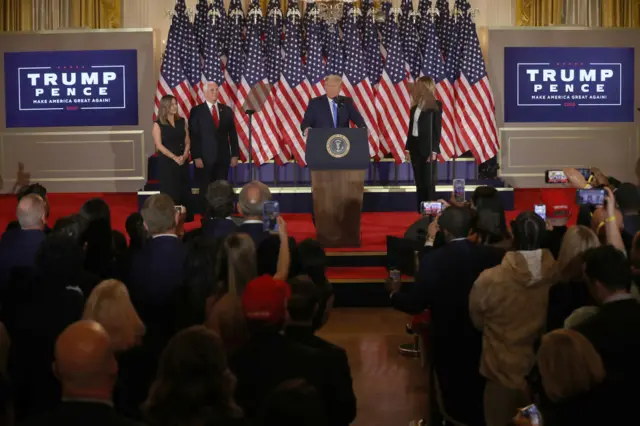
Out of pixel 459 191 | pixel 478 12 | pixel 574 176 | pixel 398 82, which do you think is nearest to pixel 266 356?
pixel 574 176

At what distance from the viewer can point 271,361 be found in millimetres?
3324

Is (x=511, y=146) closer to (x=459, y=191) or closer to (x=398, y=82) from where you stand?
(x=398, y=82)

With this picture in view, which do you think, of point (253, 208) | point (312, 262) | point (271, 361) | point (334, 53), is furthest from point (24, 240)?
point (334, 53)

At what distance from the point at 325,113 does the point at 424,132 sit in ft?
3.44

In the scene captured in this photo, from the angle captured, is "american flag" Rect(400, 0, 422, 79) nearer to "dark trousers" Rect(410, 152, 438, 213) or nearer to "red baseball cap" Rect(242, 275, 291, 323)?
"dark trousers" Rect(410, 152, 438, 213)

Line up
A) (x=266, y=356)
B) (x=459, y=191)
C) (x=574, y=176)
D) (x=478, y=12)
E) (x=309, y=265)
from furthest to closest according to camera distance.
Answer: (x=478, y=12)
(x=459, y=191)
(x=574, y=176)
(x=309, y=265)
(x=266, y=356)

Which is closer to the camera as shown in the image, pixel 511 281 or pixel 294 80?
pixel 511 281

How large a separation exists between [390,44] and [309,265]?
327 inches

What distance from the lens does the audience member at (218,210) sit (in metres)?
5.54

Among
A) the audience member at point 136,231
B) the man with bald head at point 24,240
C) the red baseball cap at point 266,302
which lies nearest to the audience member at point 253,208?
the audience member at point 136,231

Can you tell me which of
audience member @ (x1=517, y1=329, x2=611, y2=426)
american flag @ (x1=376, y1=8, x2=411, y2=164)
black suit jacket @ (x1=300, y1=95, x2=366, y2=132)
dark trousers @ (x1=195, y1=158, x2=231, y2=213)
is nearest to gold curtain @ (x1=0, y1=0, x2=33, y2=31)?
dark trousers @ (x1=195, y1=158, x2=231, y2=213)

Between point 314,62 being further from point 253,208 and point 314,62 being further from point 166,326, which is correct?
point 166,326

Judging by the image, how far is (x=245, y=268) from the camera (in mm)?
4441

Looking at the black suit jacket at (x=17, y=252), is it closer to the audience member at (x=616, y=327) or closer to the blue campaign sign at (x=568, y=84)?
the audience member at (x=616, y=327)
